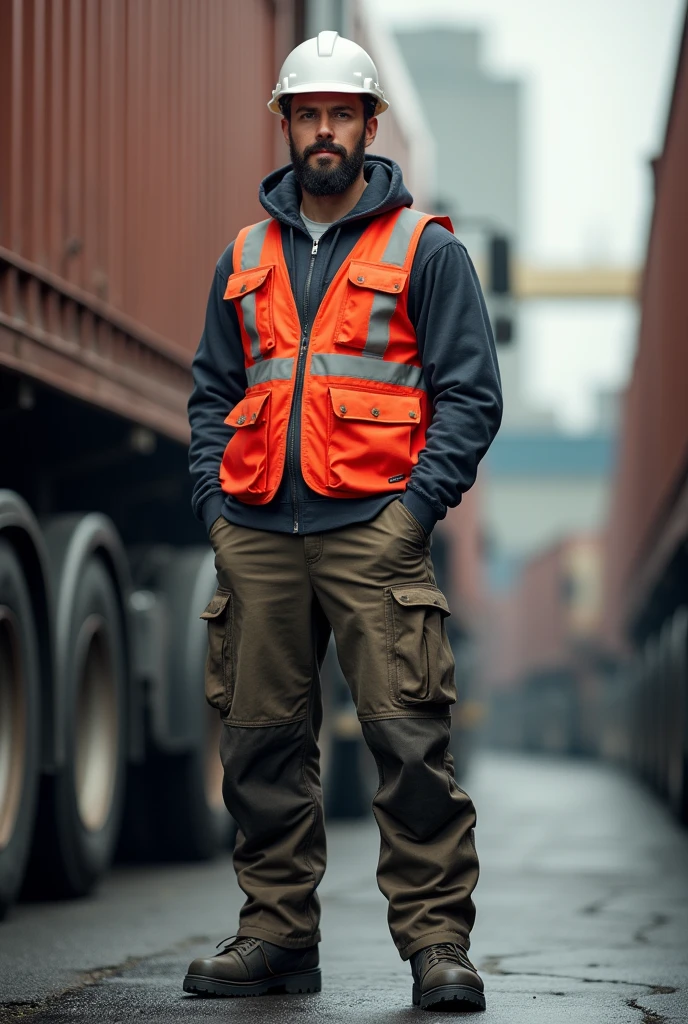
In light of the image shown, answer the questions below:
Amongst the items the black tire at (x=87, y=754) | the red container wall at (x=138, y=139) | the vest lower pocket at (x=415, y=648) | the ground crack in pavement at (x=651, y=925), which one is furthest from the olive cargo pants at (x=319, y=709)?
the black tire at (x=87, y=754)

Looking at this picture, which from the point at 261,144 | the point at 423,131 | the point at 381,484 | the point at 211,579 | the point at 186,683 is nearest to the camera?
the point at 381,484

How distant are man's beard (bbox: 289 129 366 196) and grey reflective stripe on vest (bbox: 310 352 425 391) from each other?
1.16 ft

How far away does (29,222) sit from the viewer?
17.9 ft

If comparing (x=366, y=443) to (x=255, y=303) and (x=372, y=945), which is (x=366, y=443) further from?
(x=372, y=945)

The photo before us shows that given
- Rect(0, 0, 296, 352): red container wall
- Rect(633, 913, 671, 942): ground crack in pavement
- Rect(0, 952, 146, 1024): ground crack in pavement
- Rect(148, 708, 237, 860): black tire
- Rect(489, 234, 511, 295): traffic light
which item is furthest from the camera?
Rect(489, 234, 511, 295): traffic light

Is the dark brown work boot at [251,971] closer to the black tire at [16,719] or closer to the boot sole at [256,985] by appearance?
the boot sole at [256,985]

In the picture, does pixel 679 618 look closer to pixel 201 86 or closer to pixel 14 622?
pixel 201 86

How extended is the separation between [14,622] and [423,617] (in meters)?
1.99

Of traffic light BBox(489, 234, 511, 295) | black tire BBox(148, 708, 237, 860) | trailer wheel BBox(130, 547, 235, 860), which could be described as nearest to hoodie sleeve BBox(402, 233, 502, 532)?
trailer wheel BBox(130, 547, 235, 860)

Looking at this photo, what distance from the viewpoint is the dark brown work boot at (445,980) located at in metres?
3.39

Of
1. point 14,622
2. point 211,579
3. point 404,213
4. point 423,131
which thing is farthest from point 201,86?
point 423,131

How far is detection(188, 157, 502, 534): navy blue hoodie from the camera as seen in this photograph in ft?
11.8

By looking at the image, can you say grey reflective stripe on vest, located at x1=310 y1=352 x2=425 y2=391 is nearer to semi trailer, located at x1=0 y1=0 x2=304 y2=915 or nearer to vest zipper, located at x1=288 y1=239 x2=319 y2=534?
vest zipper, located at x1=288 y1=239 x2=319 y2=534

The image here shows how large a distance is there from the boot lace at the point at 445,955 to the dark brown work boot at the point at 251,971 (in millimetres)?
347
